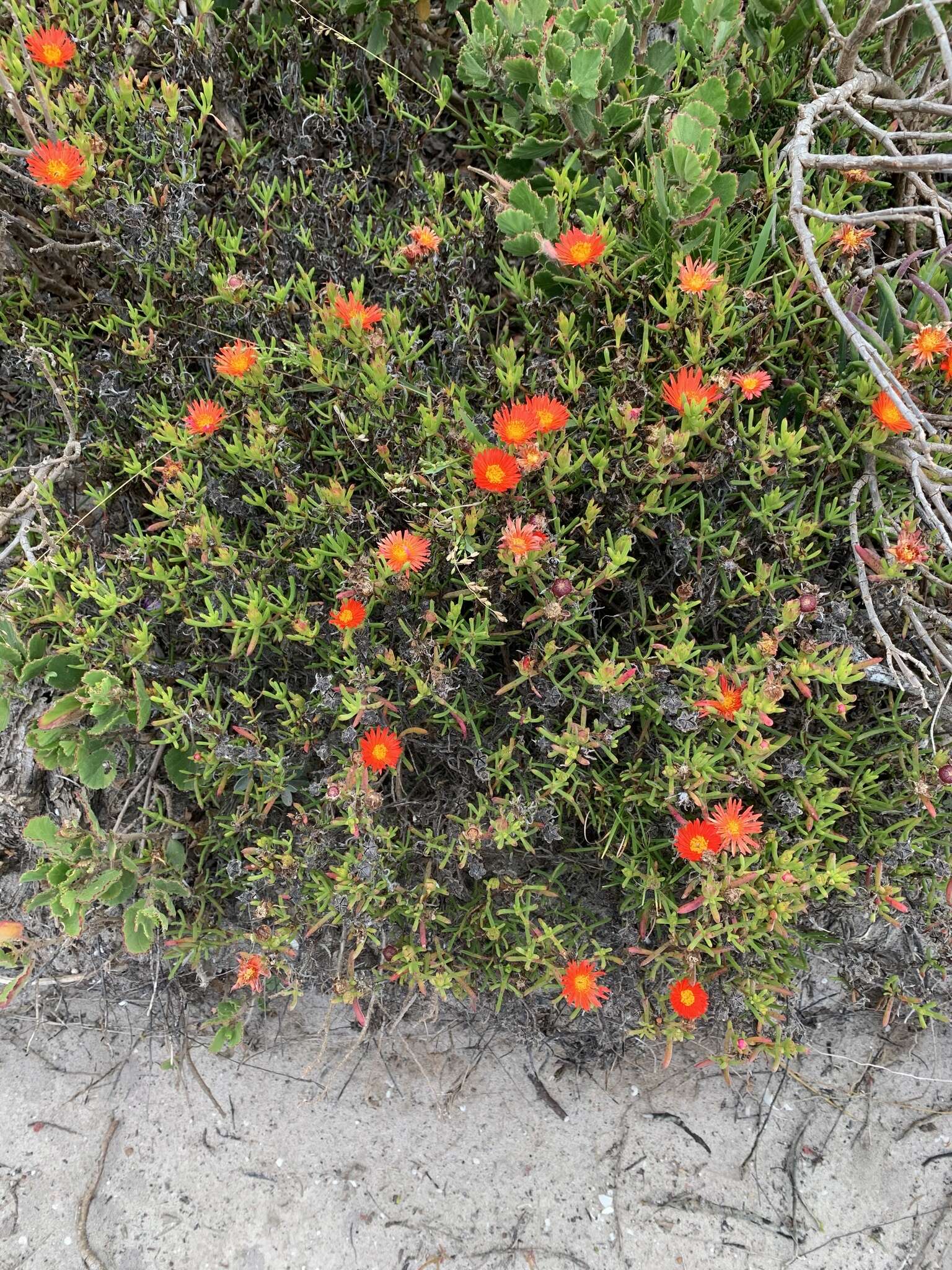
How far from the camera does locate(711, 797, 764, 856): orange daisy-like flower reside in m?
1.57

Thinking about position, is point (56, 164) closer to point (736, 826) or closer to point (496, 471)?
point (496, 471)

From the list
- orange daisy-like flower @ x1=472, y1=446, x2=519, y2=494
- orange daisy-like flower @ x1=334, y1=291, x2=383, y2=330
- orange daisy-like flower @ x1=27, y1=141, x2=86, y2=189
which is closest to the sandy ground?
orange daisy-like flower @ x1=472, y1=446, x2=519, y2=494

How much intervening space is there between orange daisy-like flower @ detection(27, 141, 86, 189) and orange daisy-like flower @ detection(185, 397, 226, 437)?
1.75 ft

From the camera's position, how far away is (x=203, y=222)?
1.93 metres

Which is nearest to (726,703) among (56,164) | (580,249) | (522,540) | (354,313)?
(522,540)

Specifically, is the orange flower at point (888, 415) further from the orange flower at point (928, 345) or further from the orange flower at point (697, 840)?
the orange flower at point (697, 840)

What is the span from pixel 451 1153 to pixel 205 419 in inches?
74.7

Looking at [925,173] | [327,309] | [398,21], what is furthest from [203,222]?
[925,173]

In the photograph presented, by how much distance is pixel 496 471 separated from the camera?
5.15 feet

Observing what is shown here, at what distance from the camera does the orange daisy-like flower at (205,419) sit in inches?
66.5

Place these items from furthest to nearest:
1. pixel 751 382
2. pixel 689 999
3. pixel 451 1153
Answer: pixel 451 1153 → pixel 689 999 → pixel 751 382

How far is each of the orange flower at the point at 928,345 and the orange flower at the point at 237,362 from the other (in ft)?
4.12

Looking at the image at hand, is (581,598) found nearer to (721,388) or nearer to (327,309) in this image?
(721,388)

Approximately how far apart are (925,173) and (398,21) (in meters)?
1.27
